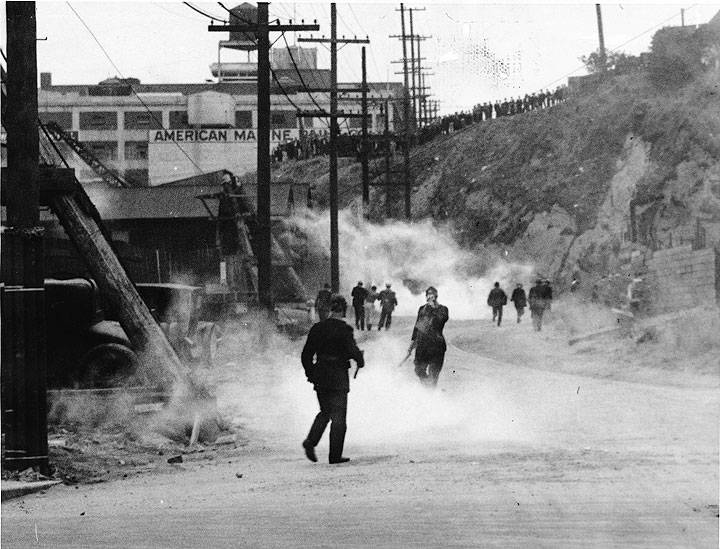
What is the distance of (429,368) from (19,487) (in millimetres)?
7374

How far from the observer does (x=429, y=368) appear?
1727 cm

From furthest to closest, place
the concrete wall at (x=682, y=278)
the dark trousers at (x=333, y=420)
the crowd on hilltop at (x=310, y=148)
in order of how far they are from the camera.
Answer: the crowd on hilltop at (x=310, y=148), the concrete wall at (x=682, y=278), the dark trousers at (x=333, y=420)

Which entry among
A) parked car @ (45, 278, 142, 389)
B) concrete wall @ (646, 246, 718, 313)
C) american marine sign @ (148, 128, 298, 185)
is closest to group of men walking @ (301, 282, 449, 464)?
parked car @ (45, 278, 142, 389)

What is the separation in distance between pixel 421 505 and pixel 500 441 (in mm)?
4367

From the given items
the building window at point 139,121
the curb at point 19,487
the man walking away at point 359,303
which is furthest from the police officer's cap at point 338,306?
the building window at point 139,121

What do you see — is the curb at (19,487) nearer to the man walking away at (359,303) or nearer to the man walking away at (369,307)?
the man walking away at (359,303)

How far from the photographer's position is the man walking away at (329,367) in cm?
1233

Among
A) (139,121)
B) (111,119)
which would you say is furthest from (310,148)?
(111,119)

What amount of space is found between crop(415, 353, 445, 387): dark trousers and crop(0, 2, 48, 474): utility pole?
669 centimetres

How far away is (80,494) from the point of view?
441 inches

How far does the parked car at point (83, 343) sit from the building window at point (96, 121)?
76391 mm

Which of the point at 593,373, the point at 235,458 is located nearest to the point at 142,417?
the point at 235,458

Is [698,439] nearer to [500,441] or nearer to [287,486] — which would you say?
[500,441]

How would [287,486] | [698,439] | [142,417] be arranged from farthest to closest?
[142,417] < [698,439] < [287,486]
